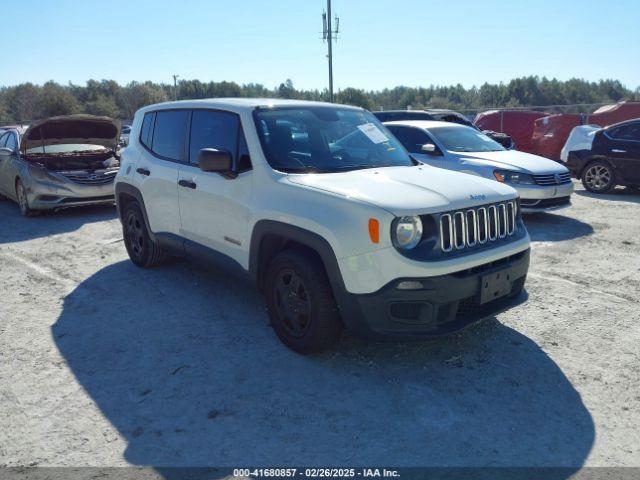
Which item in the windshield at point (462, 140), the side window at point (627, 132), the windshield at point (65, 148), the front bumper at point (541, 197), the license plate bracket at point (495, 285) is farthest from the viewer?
the side window at point (627, 132)

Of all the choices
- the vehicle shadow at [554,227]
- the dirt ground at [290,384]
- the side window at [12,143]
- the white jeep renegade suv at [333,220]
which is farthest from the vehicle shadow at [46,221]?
the vehicle shadow at [554,227]

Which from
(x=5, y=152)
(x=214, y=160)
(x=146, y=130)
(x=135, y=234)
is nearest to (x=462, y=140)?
(x=146, y=130)

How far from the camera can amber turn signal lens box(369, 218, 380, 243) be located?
3.21 m

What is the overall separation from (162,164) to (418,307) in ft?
10.3

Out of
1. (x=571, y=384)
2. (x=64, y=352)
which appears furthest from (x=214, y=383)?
(x=571, y=384)

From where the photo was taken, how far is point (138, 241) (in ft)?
19.6

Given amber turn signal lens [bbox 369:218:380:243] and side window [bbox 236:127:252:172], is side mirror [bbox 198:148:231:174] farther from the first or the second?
amber turn signal lens [bbox 369:218:380:243]

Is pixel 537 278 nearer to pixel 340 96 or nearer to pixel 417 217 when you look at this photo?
pixel 417 217

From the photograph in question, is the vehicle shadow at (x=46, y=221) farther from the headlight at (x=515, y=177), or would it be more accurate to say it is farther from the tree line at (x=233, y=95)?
the tree line at (x=233, y=95)

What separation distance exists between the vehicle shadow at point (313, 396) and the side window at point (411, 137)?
5.16 m

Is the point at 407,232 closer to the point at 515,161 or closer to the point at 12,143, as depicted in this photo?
the point at 515,161

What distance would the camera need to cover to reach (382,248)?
3209 mm

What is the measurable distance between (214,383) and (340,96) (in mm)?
61811

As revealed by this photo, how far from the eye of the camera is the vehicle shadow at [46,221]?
8.08m
